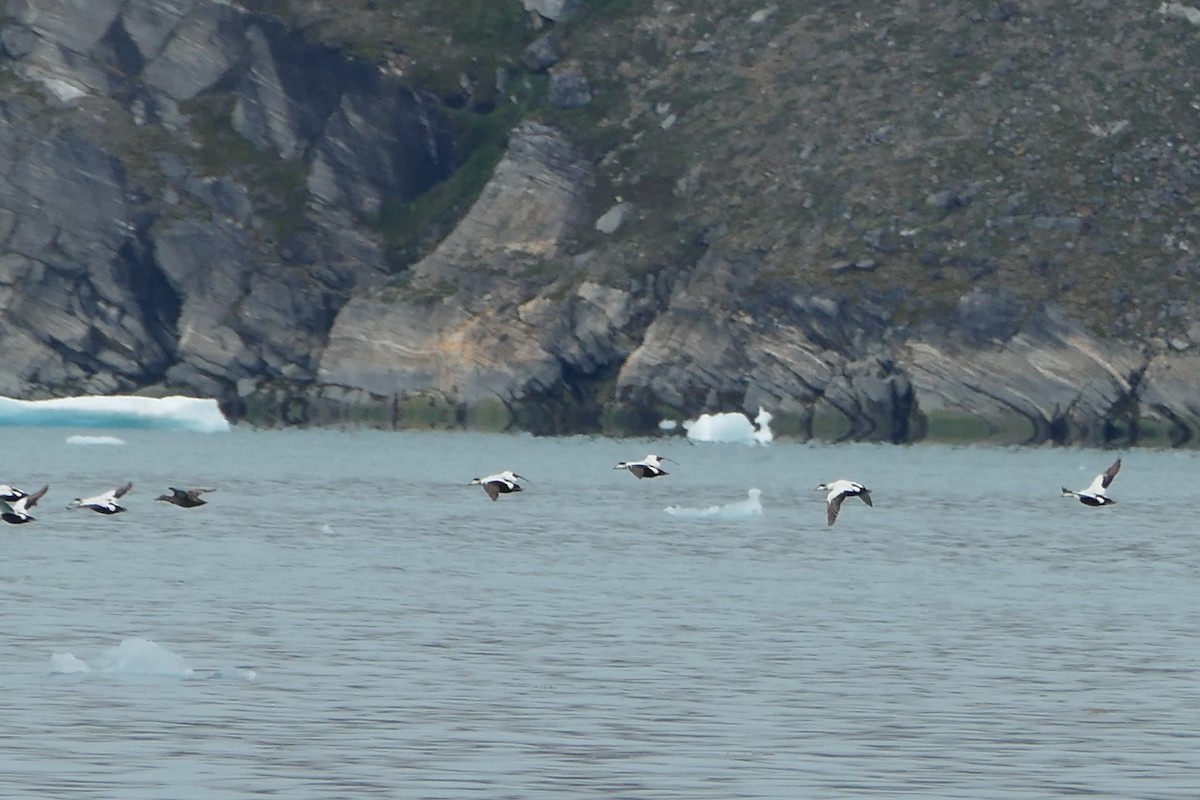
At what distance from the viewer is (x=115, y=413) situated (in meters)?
104

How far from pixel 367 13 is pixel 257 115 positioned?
504 inches

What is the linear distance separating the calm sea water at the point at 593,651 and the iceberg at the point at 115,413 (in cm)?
3410

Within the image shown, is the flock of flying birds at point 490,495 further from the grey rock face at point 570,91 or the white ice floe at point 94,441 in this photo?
the grey rock face at point 570,91

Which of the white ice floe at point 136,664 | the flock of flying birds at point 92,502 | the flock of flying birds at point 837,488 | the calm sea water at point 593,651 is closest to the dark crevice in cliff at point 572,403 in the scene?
the calm sea water at point 593,651

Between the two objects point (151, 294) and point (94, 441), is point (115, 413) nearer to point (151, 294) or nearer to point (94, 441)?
point (94, 441)

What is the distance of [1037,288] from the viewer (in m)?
120

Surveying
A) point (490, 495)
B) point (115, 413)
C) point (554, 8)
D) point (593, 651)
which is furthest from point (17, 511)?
point (554, 8)

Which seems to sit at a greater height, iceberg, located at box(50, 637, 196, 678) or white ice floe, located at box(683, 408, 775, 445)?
white ice floe, located at box(683, 408, 775, 445)

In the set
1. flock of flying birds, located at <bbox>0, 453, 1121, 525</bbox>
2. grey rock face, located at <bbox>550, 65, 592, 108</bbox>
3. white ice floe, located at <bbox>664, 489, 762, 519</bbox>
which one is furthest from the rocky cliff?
flock of flying birds, located at <bbox>0, 453, 1121, 525</bbox>

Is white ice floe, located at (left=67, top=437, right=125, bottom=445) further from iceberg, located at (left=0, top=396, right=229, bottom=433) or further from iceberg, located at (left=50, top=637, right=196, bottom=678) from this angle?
iceberg, located at (left=50, top=637, right=196, bottom=678)

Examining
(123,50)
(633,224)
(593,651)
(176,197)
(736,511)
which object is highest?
(123,50)

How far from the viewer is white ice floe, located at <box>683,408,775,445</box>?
10900 centimetres

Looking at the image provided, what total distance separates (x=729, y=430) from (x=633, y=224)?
2354cm

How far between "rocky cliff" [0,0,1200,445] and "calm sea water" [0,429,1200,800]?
159 feet
